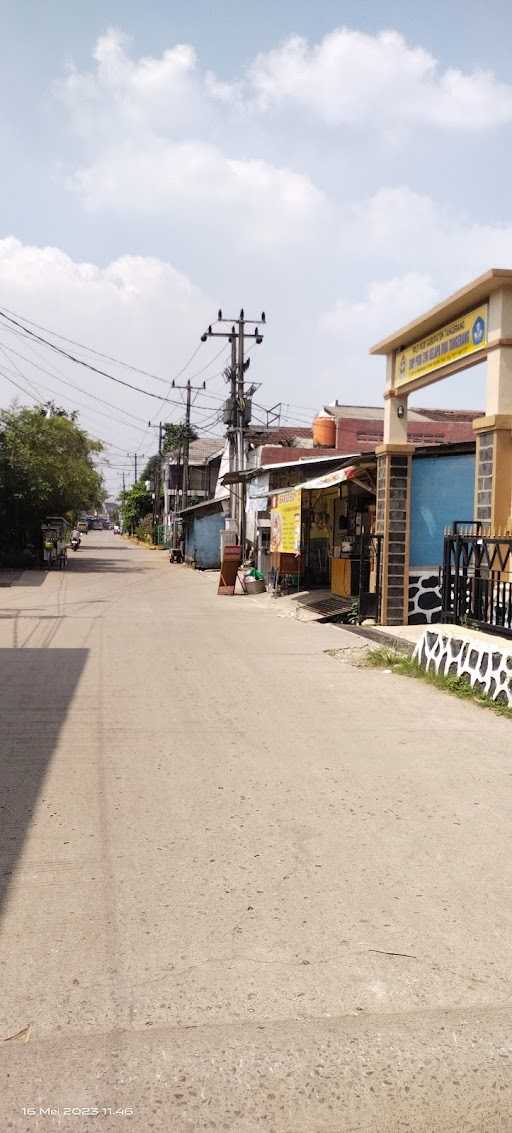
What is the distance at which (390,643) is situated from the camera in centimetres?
1392

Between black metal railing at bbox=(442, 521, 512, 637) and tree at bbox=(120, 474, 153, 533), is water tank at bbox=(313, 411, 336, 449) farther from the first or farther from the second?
tree at bbox=(120, 474, 153, 533)

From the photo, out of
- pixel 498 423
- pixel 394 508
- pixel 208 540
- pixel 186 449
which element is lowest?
pixel 208 540

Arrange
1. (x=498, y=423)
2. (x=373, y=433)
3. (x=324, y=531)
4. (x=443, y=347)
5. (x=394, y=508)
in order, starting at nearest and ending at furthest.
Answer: (x=498, y=423) < (x=443, y=347) < (x=394, y=508) < (x=324, y=531) < (x=373, y=433)

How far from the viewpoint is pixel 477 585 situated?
1031 centimetres

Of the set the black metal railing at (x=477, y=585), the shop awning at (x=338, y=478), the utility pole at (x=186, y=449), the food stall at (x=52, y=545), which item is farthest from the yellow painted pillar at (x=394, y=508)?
the utility pole at (x=186, y=449)

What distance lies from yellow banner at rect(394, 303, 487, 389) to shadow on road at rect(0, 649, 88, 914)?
22.4 feet

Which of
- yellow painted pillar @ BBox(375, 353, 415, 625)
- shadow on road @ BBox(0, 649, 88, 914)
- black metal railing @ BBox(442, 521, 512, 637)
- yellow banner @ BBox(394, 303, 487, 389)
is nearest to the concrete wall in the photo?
yellow painted pillar @ BBox(375, 353, 415, 625)

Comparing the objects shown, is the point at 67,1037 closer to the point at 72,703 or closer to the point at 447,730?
the point at 447,730

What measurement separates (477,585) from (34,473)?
26486 mm

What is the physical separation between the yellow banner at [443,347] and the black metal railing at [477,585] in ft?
10.2

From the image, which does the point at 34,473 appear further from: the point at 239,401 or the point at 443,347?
the point at 443,347

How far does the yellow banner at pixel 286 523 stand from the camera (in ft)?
69.5

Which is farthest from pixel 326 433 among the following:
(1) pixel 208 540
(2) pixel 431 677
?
(2) pixel 431 677

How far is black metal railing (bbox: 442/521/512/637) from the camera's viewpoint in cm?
966
